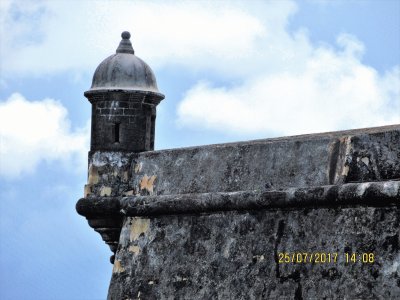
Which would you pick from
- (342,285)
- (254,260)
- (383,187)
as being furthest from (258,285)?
(383,187)

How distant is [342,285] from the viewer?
8.80m

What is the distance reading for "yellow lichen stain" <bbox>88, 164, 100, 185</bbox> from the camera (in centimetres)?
1124

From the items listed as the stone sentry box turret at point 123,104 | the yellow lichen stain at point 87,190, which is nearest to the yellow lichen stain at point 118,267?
the yellow lichen stain at point 87,190

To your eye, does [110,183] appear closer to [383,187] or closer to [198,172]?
[198,172]

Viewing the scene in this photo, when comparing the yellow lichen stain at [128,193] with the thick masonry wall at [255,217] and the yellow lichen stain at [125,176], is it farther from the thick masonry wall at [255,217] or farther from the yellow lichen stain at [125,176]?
the yellow lichen stain at [125,176]

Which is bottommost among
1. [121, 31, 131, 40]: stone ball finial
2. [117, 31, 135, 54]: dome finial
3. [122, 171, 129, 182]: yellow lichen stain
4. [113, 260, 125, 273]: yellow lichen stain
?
[113, 260, 125, 273]: yellow lichen stain

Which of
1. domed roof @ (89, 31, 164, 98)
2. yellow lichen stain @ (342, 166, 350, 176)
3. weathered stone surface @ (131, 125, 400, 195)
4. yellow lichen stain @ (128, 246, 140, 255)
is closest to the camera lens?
weathered stone surface @ (131, 125, 400, 195)

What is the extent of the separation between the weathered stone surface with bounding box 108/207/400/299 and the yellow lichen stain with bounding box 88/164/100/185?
0.61 metres

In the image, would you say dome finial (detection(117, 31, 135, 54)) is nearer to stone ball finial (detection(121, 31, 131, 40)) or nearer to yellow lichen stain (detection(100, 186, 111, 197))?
stone ball finial (detection(121, 31, 131, 40))

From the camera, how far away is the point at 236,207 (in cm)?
980

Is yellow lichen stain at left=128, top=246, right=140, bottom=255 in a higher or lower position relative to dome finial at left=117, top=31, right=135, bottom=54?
lower

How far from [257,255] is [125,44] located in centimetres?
302

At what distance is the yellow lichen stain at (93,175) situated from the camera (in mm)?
11242
